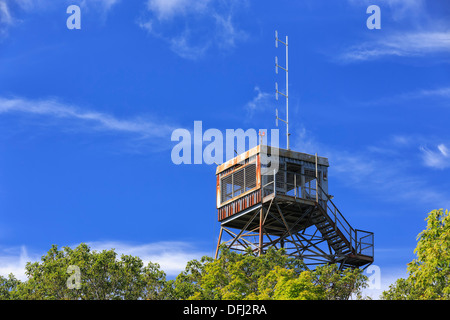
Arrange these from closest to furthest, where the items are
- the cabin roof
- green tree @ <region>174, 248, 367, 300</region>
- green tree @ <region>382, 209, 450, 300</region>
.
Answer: green tree @ <region>382, 209, 450, 300</region>, green tree @ <region>174, 248, 367, 300</region>, the cabin roof

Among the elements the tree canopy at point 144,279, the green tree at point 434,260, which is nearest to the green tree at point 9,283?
the tree canopy at point 144,279

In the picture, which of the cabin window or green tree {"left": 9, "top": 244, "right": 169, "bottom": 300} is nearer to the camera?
green tree {"left": 9, "top": 244, "right": 169, "bottom": 300}

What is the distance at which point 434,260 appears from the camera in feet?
143

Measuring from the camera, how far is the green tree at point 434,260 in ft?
143

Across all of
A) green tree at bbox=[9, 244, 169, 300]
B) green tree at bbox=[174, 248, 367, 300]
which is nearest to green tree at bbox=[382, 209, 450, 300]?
green tree at bbox=[174, 248, 367, 300]

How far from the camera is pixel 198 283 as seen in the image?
2133 inches

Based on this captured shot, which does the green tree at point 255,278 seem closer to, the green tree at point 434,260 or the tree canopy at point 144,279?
the tree canopy at point 144,279

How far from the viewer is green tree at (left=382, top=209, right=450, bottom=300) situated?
143 ft

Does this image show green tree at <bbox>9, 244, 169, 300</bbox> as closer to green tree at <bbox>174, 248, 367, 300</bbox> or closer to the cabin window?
green tree at <bbox>174, 248, 367, 300</bbox>

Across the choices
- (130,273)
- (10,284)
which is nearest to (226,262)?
(130,273)

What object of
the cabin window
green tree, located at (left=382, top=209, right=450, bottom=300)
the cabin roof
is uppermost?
the cabin roof
